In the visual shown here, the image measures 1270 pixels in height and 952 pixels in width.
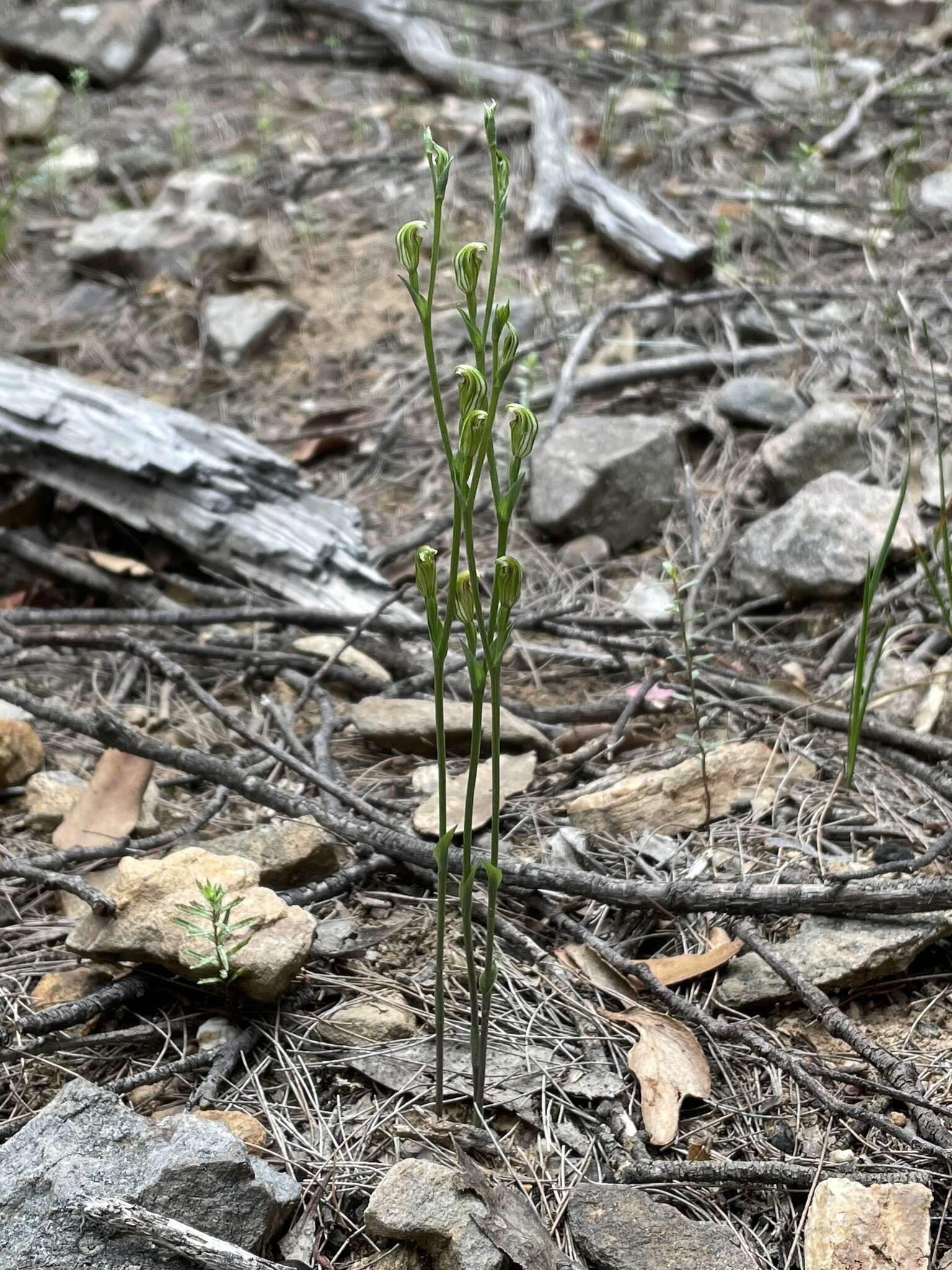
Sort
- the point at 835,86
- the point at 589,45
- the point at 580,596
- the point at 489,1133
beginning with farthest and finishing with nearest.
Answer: the point at 589,45 → the point at 835,86 → the point at 580,596 → the point at 489,1133

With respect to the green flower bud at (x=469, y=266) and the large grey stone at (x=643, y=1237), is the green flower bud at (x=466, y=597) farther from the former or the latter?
the large grey stone at (x=643, y=1237)

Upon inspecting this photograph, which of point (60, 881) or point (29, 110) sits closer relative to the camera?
point (60, 881)

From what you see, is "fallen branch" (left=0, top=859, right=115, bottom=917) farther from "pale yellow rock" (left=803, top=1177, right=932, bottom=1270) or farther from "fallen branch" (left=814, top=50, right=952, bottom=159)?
"fallen branch" (left=814, top=50, right=952, bottom=159)

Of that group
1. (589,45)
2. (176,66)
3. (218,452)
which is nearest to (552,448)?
(218,452)

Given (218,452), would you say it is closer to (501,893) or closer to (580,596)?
(580,596)

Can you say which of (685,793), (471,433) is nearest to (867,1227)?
(685,793)

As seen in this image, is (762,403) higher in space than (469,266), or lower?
lower

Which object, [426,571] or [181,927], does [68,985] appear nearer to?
[181,927]
